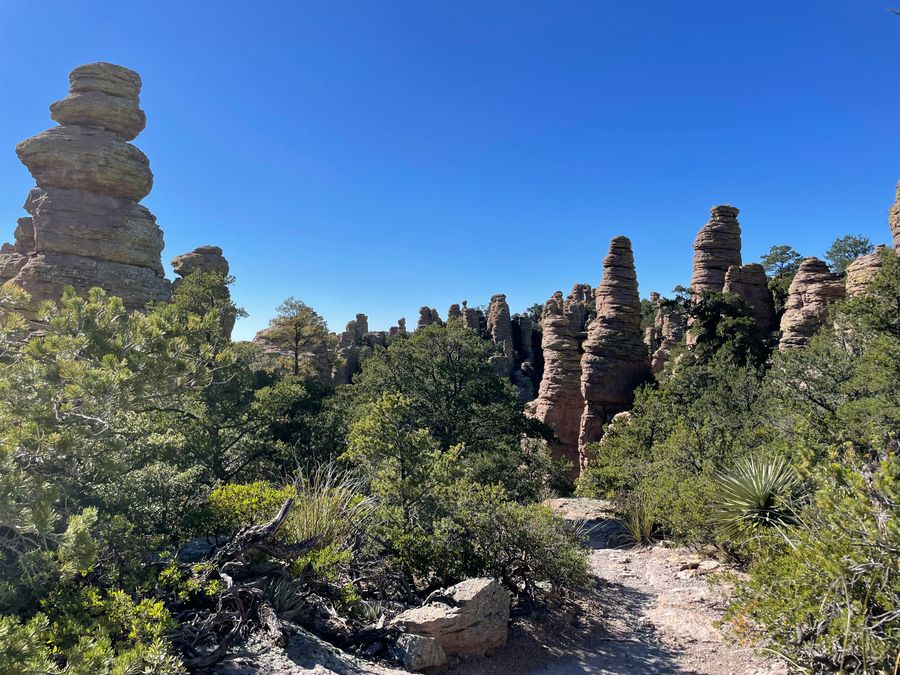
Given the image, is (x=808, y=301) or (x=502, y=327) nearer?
(x=808, y=301)

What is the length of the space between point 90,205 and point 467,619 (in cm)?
2579

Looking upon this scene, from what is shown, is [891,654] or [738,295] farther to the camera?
[738,295]

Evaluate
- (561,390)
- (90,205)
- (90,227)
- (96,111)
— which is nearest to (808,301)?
(561,390)

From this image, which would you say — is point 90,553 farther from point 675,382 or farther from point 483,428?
point 675,382

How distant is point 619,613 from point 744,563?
2538 mm

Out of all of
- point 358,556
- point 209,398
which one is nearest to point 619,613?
point 358,556

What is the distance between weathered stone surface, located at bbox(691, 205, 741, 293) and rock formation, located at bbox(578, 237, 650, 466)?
4398 mm

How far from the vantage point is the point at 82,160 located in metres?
22.2

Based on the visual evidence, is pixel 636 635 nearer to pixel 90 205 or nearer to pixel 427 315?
pixel 90 205

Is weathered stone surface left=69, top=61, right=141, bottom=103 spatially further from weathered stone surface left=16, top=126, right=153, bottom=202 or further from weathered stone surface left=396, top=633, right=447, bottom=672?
weathered stone surface left=396, top=633, right=447, bottom=672

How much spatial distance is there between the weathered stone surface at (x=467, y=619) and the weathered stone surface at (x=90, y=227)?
23.9m

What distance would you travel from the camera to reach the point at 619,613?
731 centimetres

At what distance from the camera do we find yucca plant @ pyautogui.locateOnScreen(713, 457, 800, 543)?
6.86m

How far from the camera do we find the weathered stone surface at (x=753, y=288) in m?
26.9
